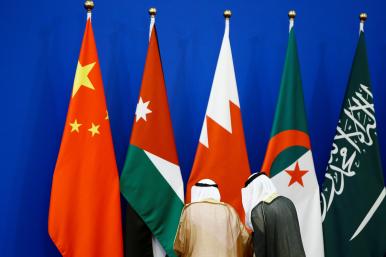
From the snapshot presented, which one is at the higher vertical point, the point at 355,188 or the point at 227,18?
the point at 227,18

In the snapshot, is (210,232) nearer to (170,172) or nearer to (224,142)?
(170,172)

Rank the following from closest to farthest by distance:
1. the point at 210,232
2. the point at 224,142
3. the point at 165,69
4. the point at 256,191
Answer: the point at 256,191 < the point at 210,232 < the point at 224,142 < the point at 165,69

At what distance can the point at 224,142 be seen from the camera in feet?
12.1

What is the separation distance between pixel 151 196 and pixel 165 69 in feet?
3.55

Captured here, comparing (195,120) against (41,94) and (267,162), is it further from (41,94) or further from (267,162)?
(41,94)

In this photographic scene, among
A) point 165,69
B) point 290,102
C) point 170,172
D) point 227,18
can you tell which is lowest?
point 170,172

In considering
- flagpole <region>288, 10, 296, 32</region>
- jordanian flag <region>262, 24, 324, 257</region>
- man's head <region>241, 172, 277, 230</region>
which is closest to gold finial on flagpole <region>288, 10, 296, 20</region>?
flagpole <region>288, 10, 296, 32</region>

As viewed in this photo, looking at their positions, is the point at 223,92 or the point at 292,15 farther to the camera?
the point at 292,15

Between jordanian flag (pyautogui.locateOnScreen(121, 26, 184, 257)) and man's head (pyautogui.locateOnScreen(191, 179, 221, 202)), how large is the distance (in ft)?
0.86

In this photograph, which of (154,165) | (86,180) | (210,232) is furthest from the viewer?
(154,165)

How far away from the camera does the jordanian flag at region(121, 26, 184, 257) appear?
11.5 feet

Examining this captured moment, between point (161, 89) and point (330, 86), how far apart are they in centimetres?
147

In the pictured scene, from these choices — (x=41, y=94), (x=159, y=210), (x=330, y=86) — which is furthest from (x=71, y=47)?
(x=330, y=86)

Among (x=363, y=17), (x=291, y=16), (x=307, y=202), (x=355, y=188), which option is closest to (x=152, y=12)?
(x=291, y=16)
